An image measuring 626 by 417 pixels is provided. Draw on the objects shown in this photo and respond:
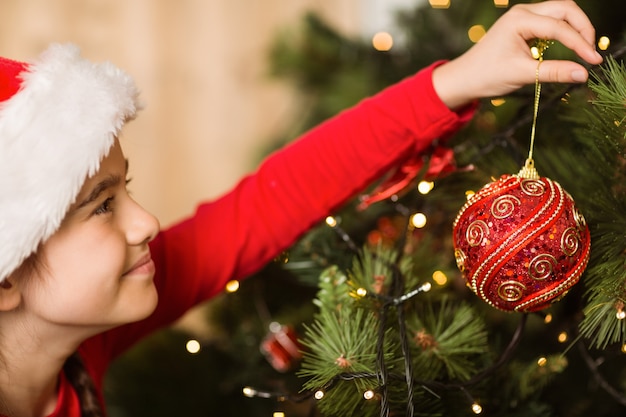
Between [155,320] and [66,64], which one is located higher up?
[66,64]

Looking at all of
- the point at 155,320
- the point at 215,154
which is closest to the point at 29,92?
the point at 155,320

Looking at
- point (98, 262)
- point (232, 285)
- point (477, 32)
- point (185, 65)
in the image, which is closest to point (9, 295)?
point (98, 262)

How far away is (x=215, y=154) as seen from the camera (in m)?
2.08

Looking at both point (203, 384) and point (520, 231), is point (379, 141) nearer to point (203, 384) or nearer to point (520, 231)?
point (520, 231)

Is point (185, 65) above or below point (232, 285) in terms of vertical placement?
below

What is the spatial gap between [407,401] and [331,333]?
0.26 feet

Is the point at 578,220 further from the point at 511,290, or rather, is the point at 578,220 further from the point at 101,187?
the point at 101,187

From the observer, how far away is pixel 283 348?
872 millimetres

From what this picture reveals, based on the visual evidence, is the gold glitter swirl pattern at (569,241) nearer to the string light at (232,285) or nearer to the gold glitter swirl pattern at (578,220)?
the gold glitter swirl pattern at (578,220)

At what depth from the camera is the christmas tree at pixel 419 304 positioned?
557 millimetres

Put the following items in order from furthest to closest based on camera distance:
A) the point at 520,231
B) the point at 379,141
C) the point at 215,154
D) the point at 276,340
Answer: the point at 215,154 → the point at 276,340 → the point at 379,141 → the point at 520,231

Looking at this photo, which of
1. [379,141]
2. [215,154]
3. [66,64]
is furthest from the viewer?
[215,154]

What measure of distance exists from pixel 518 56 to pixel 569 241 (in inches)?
7.6

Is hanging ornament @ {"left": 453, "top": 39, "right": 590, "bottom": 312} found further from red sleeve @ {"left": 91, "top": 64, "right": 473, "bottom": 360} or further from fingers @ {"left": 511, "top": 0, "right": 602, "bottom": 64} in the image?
red sleeve @ {"left": 91, "top": 64, "right": 473, "bottom": 360}
